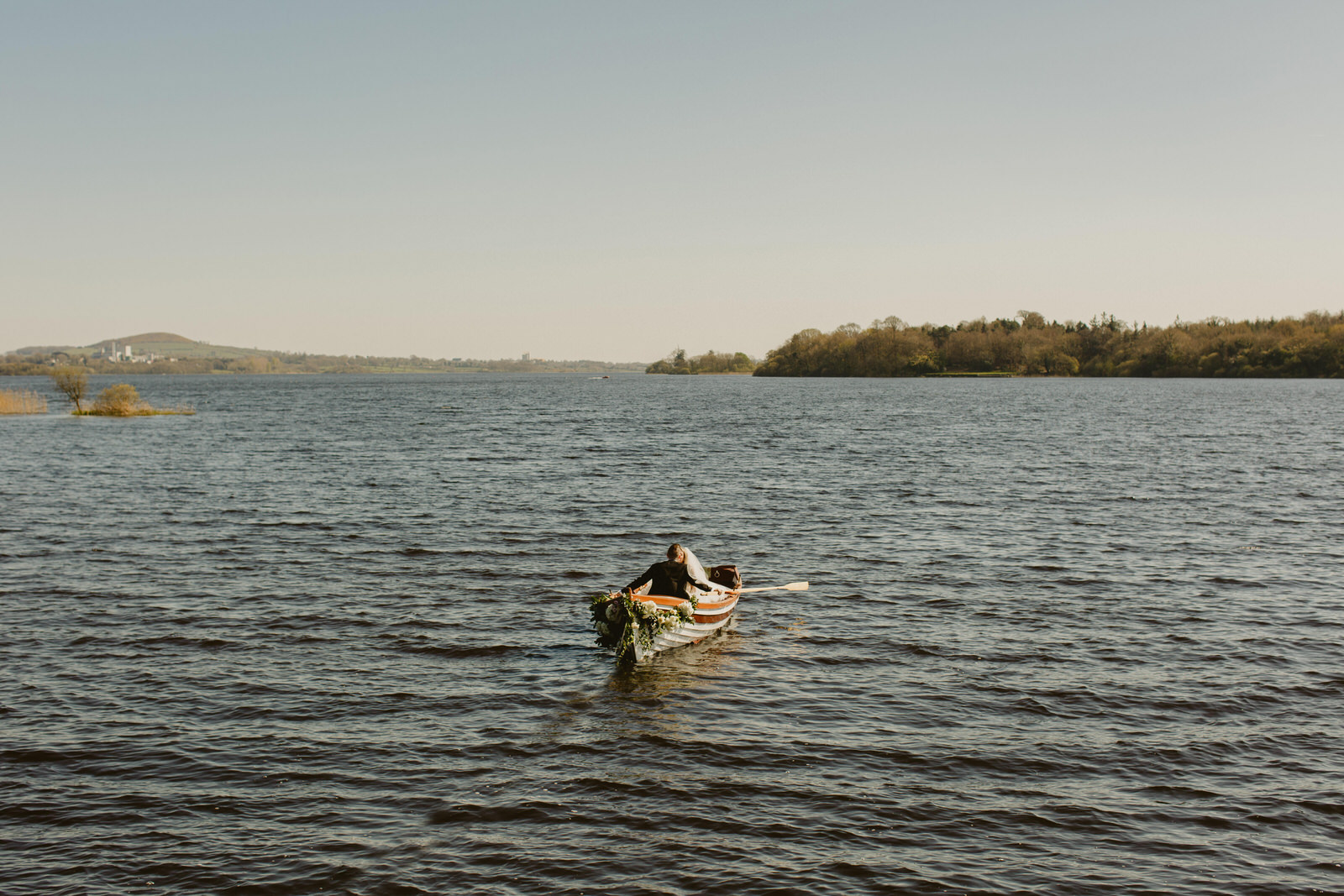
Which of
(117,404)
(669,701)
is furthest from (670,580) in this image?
(117,404)

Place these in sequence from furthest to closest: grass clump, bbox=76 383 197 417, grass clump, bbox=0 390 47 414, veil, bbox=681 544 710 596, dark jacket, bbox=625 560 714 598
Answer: grass clump, bbox=0 390 47 414, grass clump, bbox=76 383 197 417, veil, bbox=681 544 710 596, dark jacket, bbox=625 560 714 598

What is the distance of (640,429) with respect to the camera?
314ft

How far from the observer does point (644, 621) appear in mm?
20781

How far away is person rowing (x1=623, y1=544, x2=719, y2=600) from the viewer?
22.0 meters

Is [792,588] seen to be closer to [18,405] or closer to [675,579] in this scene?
[675,579]

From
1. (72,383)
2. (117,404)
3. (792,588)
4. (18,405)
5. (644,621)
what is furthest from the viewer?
(72,383)

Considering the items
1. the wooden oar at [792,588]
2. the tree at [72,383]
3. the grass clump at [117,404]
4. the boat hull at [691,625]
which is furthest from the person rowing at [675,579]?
the tree at [72,383]

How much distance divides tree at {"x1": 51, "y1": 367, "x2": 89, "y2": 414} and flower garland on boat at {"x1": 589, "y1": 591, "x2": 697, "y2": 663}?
10573cm

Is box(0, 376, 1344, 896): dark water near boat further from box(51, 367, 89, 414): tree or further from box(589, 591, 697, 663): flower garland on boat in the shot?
box(51, 367, 89, 414): tree

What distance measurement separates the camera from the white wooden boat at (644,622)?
67.8 ft

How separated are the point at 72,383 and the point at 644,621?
109379mm

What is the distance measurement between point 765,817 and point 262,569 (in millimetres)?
22089

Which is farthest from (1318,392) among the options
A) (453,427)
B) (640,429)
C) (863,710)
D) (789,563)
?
(863,710)

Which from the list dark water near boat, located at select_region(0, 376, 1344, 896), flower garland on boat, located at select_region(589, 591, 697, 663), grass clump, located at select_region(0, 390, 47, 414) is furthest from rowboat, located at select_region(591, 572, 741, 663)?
grass clump, located at select_region(0, 390, 47, 414)
